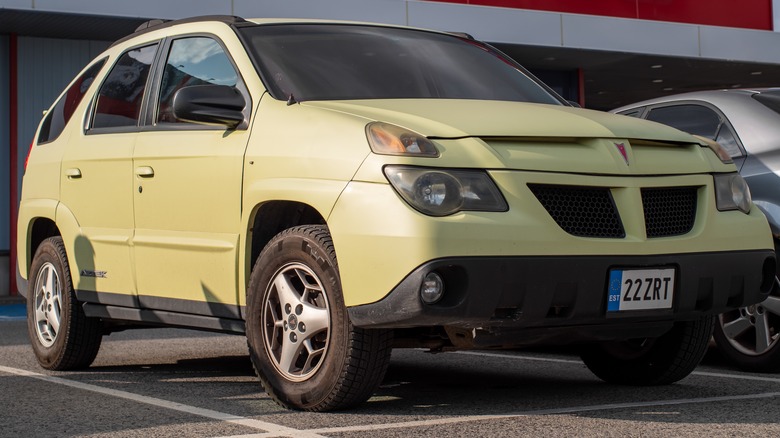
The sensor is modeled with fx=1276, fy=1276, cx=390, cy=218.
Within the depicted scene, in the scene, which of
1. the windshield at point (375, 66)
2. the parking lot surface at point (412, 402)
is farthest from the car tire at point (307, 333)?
the windshield at point (375, 66)

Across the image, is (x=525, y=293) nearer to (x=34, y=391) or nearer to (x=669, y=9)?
(x=34, y=391)

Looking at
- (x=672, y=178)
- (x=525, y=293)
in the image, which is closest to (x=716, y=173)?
(x=672, y=178)

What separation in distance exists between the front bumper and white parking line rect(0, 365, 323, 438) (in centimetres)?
49

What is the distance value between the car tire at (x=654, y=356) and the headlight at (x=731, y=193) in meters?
0.63

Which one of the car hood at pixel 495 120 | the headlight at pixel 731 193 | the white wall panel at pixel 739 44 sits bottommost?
the headlight at pixel 731 193

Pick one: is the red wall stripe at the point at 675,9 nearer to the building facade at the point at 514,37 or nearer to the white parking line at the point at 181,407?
the building facade at the point at 514,37

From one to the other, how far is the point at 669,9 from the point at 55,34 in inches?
399

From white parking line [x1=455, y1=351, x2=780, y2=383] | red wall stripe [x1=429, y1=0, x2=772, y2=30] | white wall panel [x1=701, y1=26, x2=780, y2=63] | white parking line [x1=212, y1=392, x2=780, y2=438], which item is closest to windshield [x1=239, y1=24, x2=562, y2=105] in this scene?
white parking line [x1=212, y1=392, x2=780, y2=438]

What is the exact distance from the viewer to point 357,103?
5504 mm

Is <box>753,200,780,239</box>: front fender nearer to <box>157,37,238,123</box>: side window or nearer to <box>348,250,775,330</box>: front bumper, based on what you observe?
<box>348,250,775,330</box>: front bumper

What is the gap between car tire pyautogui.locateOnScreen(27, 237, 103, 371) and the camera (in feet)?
23.2

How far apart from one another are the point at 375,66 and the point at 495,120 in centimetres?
107

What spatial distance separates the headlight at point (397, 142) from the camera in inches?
191

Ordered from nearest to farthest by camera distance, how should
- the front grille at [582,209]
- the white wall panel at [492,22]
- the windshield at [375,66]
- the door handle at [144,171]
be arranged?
the front grille at [582,209] → the windshield at [375,66] → the door handle at [144,171] → the white wall panel at [492,22]
